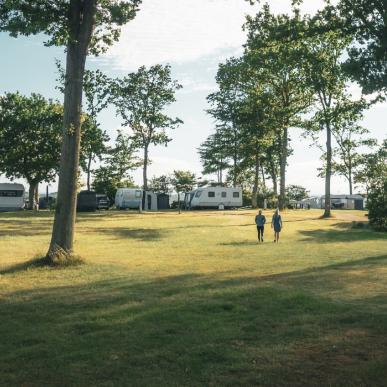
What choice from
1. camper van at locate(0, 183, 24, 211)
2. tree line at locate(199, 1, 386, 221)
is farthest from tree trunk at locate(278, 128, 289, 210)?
camper van at locate(0, 183, 24, 211)

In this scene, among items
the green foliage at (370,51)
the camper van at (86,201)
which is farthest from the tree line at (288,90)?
the camper van at (86,201)

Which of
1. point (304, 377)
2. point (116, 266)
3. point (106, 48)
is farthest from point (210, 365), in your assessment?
point (106, 48)

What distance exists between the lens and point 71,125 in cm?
1479

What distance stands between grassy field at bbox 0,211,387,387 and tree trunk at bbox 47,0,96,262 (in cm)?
131

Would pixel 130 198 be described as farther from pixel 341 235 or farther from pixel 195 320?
pixel 195 320

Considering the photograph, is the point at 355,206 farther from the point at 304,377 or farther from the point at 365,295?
the point at 304,377

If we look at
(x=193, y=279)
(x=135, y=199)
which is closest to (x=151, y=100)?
(x=135, y=199)

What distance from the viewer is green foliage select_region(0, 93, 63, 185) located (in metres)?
52.6

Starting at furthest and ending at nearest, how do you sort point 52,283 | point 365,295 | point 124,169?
point 124,169, point 52,283, point 365,295

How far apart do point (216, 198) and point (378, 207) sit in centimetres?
2451

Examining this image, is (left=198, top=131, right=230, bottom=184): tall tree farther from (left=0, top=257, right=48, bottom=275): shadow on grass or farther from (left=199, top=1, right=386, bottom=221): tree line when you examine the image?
(left=0, top=257, right=48, bottom=275): shadow on grass

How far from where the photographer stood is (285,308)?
29.9ft

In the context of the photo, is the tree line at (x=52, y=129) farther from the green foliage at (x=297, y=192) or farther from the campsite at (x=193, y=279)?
the green foliage at (x=297, y=192)

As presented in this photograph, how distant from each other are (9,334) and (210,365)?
332 centimetres
